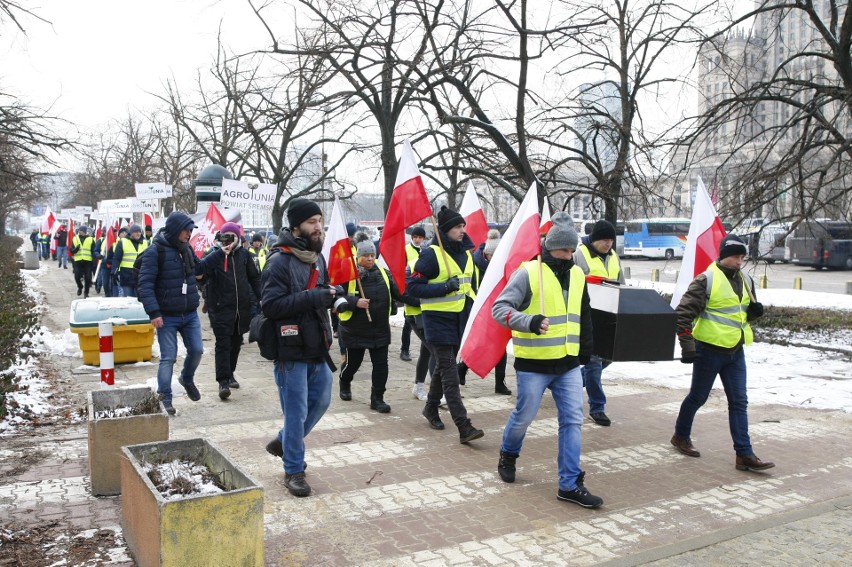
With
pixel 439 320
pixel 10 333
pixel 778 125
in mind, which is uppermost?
pixel 778 125

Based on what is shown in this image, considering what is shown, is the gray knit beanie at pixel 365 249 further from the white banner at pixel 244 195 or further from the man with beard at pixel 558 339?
the white banner at pixel 244 195

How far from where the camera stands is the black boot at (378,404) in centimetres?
818

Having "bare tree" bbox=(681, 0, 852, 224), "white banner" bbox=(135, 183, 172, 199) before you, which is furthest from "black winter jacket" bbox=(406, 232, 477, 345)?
"white banner" bbox=(135, 183, 172, 199)

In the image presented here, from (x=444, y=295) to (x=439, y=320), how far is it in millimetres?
262

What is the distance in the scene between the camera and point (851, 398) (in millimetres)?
9047

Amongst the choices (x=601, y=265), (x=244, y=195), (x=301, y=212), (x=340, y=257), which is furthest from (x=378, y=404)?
(x=244, y=195)

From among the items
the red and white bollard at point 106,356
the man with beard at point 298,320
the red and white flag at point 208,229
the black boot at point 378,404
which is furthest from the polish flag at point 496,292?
the red and white flag at point 208,229

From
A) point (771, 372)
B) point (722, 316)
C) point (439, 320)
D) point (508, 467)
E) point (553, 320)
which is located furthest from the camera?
point (771, 372)

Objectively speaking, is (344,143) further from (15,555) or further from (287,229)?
(15,555)

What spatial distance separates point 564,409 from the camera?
18.1 ft

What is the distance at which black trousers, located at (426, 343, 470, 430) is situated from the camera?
700 centimetres

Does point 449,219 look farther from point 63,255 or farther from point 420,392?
point 63,255

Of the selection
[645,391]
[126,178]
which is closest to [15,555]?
[645,391]

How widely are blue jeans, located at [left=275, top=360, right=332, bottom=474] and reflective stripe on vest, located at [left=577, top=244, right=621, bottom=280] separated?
3.11 m
